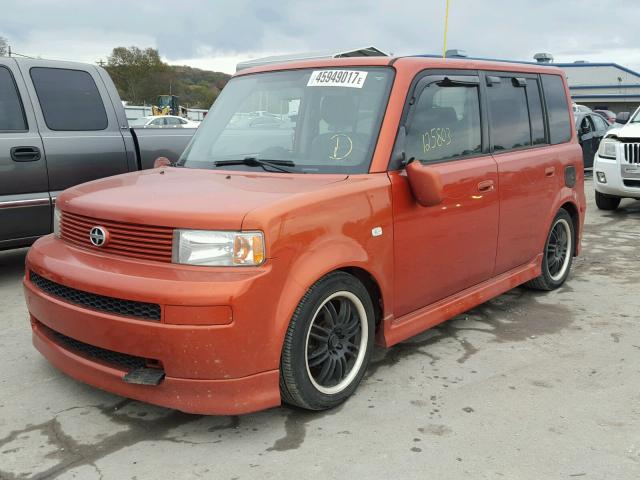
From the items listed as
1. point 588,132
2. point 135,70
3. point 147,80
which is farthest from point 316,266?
point 135,70

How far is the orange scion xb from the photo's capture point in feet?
9.13

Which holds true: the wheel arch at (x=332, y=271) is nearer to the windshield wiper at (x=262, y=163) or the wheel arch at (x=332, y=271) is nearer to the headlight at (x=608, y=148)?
the windshield wiper at (x=262, y=163)

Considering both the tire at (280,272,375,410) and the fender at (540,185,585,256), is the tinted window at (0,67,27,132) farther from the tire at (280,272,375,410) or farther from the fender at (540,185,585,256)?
the fender at (540,185,585,256)

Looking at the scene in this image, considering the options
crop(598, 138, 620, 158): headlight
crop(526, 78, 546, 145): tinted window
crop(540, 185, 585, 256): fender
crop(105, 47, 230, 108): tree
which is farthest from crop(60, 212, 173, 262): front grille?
crop(105, 47, 230, 108): tree

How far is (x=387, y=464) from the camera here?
108 inches

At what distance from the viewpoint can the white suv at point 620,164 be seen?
29.4 ft

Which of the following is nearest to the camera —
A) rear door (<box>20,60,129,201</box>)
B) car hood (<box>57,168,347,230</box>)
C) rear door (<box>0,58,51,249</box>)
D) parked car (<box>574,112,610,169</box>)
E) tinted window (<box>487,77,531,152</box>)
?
car hood (<box>57,168,347,230</box>)

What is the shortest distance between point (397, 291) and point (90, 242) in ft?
5.34

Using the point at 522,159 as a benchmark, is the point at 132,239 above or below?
below

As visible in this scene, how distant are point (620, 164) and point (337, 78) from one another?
6778 mm

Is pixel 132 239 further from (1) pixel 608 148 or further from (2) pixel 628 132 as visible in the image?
(1) pixel 608 148

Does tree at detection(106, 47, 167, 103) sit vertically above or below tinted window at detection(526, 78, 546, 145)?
above

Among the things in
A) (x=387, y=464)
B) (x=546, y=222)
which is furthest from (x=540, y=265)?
(x=387, y=464)

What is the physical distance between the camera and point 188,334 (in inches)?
107
